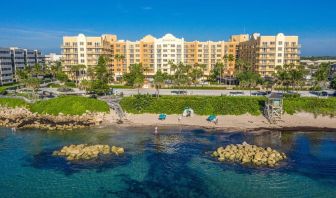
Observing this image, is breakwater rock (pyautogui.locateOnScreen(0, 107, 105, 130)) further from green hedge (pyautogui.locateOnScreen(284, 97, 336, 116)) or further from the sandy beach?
green hedge (pyautogui.locateOnScreen(284, 97, 336, 116))

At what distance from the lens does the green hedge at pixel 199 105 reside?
76812 mm

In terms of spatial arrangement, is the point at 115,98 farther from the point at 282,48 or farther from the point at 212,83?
the point at 282,48

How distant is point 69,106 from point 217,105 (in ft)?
119

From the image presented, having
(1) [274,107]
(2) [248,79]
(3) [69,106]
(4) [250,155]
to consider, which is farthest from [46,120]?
(2) [248,79]

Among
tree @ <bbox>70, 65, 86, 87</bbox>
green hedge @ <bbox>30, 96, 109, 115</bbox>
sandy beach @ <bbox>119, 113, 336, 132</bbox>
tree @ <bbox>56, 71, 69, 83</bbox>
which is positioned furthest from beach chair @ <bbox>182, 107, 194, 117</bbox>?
tree @ <bbox>56, 71, 69, 83</bbox>

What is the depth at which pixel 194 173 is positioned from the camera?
4362cm

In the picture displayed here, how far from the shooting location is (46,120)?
73.4m

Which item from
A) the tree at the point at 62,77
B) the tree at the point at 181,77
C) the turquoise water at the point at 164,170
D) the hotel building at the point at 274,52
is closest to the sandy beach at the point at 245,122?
the turquoise water at the point at 164,170

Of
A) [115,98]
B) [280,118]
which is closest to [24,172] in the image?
[115,98]

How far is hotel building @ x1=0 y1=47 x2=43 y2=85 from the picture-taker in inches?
5143

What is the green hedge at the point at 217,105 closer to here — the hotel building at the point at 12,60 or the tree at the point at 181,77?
the tree at the point at 181,77

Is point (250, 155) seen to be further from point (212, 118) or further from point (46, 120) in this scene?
point (46, 120)

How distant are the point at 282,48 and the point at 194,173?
316ft

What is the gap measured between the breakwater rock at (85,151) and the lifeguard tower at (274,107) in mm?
36585
